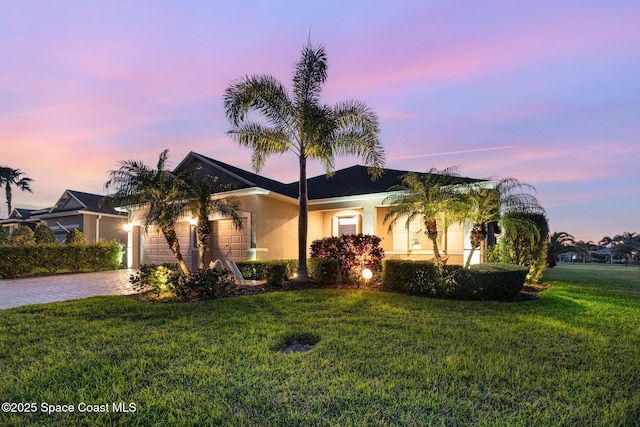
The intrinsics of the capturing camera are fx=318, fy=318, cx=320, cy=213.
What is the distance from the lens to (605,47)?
27.7 ft

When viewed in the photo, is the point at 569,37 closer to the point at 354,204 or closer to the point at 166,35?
the point at 354,204

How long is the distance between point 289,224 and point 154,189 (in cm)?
689

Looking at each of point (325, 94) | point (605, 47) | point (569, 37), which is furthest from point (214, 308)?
point (605, 47)

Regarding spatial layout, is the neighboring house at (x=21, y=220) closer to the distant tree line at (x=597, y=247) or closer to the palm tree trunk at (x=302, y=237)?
the palm tree trunk at (x=302, y=237)

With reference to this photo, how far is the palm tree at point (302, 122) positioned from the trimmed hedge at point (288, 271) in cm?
49

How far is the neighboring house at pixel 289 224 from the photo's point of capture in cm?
1379

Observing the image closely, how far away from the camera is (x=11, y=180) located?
1406 inches

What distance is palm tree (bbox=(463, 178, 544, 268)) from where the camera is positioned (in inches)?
371

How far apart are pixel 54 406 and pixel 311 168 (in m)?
9.30

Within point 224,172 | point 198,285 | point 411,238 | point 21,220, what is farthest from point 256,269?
point 21,220

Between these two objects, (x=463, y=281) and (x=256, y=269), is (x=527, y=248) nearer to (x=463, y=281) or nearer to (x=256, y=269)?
(x=463, y=281)

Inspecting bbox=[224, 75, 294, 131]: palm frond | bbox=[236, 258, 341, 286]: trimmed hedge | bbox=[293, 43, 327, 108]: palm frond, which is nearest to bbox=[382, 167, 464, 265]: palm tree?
bbox=[236, 258, 341, 286]: trimmed hedge

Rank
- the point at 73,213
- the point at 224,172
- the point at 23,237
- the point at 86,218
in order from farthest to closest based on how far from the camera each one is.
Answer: the point at 73,213 → the point at 86,218 → the point at 23,237 → the point at 224,172

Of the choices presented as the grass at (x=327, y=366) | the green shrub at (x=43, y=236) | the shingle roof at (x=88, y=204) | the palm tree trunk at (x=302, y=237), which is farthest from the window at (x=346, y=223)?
the shingle roof at (x=88, y=204)
